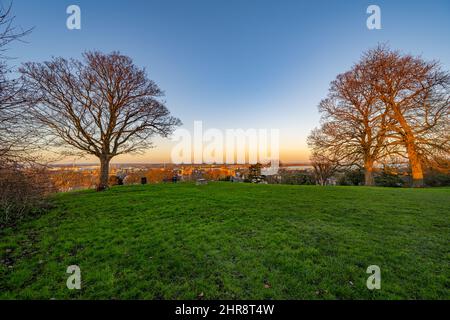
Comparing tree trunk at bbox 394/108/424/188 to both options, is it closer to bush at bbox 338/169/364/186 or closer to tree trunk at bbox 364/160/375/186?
tree trunk at bbox 364/160/375/186

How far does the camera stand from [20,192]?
6539 millimetres

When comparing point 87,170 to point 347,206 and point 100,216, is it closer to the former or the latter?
point 100,216

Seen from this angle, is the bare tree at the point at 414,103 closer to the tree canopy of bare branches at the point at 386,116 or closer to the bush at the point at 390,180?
the tree canopy of bare branches at the point at 386,116

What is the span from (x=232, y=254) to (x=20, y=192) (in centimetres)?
845

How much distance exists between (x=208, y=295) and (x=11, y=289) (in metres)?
3.36

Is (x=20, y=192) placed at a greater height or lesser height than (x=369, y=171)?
lesser

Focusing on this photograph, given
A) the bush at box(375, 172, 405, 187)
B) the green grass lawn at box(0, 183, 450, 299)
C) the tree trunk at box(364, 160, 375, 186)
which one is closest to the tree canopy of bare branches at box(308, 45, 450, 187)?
the tree trunk at box(364, 160, 375, 186)

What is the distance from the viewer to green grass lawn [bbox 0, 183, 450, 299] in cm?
278

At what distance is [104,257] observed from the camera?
381 centimetres

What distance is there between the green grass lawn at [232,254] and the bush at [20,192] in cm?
101

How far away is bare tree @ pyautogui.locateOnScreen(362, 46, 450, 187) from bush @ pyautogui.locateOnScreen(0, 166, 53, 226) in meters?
22.6

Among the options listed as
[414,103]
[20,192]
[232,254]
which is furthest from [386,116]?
[20,192]

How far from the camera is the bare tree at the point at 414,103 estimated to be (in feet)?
44.0

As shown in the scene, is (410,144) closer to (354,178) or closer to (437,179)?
(354,178)
